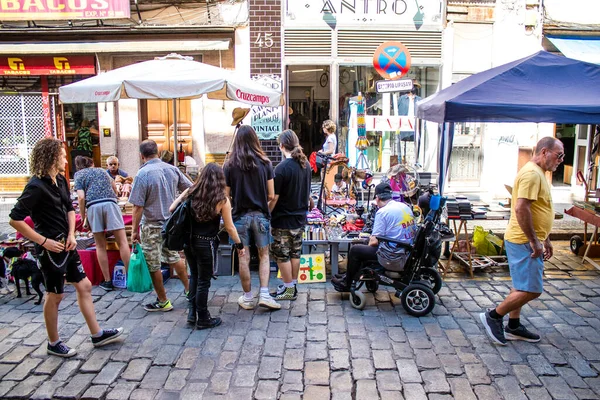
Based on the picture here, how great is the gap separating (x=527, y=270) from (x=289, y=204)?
92.9 inches

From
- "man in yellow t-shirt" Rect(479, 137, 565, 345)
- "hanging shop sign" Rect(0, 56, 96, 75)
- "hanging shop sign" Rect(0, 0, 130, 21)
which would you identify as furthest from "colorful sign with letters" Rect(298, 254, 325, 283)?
"hanging shop sign" Rect(0, 56, 96, 75)

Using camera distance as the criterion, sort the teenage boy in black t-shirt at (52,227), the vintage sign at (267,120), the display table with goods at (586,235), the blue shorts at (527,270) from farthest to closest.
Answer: the vintage sign at (267,120) < the display table with goods at (586,235) < the blue shorts at (527,270) < the teenage boy in black t-shirt at (52,227)

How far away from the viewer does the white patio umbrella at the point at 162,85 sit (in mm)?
6293

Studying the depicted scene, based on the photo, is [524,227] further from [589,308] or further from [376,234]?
[589,308]

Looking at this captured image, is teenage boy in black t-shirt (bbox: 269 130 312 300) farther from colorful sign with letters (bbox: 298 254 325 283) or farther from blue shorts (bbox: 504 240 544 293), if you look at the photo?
blue shorts (bbox: 504 240 544 293)

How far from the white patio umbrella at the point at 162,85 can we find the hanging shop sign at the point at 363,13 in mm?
4376

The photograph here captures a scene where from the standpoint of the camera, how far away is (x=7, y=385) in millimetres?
4035

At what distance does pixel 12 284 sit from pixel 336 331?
4.02m

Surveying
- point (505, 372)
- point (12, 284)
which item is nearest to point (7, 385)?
point (12, 284)

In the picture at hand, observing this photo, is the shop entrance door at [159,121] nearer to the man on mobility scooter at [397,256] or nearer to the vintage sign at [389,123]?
the vintage sign at [389,123]

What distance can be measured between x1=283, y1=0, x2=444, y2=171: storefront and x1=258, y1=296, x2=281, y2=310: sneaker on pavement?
19.6ft

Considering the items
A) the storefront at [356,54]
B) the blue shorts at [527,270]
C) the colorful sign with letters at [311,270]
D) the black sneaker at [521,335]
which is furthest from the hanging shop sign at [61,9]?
the black sneaker at [521,335]

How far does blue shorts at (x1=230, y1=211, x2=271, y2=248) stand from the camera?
5.29 meters

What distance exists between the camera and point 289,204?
5.52 meters
